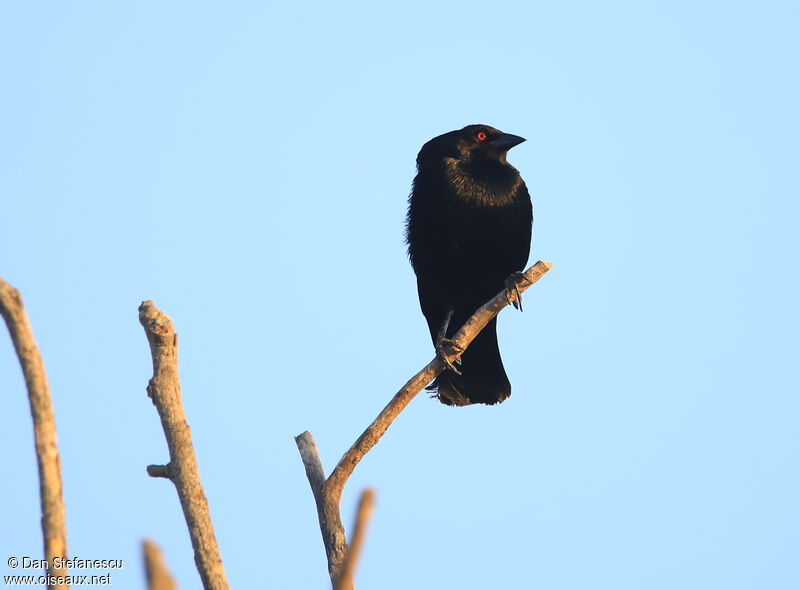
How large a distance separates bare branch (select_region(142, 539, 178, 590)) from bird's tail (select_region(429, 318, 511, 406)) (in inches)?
191

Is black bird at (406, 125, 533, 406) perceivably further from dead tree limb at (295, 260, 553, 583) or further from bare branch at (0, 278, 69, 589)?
bare branch at (0, 278, 69, 589)

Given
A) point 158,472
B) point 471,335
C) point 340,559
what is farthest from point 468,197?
point 158,472

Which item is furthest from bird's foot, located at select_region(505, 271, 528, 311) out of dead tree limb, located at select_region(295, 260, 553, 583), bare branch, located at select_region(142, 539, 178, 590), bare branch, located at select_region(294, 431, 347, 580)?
bare branch, located at select_region(142, 539, 178, 590)

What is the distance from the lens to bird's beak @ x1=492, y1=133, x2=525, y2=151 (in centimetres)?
665

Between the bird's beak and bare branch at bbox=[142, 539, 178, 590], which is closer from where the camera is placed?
bare branch at bbox=[142, 539, 178, 590]

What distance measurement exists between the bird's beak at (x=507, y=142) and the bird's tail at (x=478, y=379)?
127cm

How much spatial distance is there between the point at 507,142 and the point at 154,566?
570 cm

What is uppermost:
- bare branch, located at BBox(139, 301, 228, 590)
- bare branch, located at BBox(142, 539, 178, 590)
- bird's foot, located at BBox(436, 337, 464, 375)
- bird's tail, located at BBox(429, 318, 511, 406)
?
bird's tail, located at BBox(429, 318, 511, 406)

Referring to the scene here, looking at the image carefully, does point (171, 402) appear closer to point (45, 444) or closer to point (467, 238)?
point (45, 444)

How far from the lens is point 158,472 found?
2.93 meters

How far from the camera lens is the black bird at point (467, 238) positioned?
6148 millimetres

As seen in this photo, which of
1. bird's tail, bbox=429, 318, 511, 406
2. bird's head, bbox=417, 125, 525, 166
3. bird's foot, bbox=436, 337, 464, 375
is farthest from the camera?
bird's head, bbox=417, 125, 525, 166

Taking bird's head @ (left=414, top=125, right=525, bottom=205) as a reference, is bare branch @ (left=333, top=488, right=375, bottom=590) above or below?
below

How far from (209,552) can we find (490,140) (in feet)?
15.2
